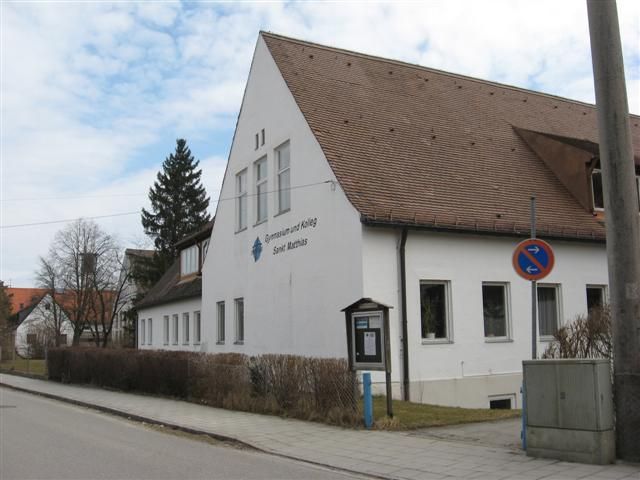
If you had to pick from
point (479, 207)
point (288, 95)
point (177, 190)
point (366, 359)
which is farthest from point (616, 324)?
point (177, 190)

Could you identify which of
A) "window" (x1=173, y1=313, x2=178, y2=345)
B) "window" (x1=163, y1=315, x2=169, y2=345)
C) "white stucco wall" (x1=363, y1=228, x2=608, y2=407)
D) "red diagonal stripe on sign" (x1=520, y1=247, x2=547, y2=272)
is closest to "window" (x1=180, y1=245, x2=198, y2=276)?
"window" (x1=173, y1=313, x2=178, y2=345)

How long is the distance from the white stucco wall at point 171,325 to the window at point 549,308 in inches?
492

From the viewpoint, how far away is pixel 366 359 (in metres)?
11.9

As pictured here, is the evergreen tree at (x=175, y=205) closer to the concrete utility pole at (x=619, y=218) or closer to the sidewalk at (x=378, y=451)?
the sidewalk at (x=378, y=451)

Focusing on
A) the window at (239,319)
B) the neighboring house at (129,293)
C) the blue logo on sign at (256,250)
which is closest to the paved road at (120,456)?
the blue logo on sign at (256,250)

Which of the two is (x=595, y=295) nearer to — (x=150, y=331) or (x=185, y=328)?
(x=185, y=328)

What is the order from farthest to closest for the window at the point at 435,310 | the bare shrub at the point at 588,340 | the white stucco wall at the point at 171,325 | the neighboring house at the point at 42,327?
the neighboring house at the point at 42,327
the white stucco wall at the point at 171,325
the window at the point at 435,310
the bare shrub at the point at 588,340

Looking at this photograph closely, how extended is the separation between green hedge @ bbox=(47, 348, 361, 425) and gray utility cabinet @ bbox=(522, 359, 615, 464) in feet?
12.7

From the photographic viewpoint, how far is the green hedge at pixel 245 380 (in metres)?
12.2

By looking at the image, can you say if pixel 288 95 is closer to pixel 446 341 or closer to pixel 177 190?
pixel 446 341

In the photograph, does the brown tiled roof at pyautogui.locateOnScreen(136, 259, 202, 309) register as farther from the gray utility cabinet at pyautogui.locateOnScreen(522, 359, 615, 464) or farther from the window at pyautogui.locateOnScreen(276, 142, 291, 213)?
the gray utility cabinet at pyautogui.locateOnScreen(522, 359, 615, 464)

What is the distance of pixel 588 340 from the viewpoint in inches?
476

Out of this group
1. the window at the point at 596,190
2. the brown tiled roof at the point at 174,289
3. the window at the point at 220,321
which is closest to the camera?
the window at the point at 596,190

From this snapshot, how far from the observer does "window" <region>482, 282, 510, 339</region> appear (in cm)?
1703
